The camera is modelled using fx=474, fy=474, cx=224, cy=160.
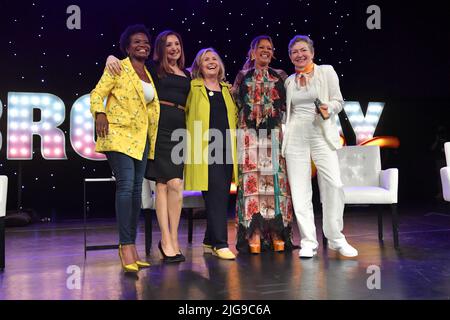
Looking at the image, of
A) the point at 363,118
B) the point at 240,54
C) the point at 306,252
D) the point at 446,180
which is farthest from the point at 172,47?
the point at 363,118

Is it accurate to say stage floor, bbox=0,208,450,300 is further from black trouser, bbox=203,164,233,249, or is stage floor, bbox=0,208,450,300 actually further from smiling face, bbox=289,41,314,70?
smiling face, bbox=289,41,314,70

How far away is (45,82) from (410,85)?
5.37 m

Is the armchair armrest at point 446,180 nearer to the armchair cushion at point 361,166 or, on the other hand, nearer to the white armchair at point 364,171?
the white armchair at point 364,171

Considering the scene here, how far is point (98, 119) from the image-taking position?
2637mm

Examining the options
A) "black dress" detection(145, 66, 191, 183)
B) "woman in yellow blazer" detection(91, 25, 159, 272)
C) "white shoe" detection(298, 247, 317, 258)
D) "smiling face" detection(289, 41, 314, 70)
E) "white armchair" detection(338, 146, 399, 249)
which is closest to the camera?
"woman in yellow blazer" detection(91, 25, 159, 272)

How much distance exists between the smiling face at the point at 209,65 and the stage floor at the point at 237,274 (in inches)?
47.9

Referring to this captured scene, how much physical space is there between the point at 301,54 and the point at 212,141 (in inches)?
32.5

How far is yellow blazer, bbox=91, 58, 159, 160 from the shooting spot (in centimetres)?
266

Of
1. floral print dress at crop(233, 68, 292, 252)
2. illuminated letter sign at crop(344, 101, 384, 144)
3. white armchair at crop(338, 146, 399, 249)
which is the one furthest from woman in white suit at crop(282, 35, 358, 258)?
illuminated letter sign at crop(344, 101, 384, 144)

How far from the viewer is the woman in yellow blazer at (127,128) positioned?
2658 millimetres

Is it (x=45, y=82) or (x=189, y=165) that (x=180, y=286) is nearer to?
(x=189, y=165)

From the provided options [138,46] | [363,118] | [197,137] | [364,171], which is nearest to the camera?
Result: [138,46]

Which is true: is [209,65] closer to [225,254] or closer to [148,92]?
[148,92]

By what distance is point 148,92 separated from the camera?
2.78 metres
